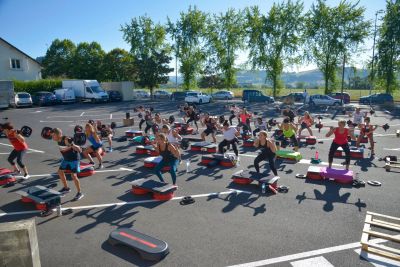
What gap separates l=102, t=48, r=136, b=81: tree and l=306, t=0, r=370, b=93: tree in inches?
1218

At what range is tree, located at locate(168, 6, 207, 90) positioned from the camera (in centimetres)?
5203

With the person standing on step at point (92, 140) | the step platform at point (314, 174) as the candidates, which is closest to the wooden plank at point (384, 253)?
the step platform at point (314, 174)

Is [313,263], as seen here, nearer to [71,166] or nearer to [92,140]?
[71,166]

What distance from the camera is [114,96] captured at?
143ft

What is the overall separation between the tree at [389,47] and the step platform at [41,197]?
45.2 meters

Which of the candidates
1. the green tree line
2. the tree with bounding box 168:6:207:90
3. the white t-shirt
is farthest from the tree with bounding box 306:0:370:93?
the white t-shirt

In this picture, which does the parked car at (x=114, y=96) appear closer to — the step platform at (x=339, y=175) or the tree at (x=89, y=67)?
the tree at (x=89, y=67)

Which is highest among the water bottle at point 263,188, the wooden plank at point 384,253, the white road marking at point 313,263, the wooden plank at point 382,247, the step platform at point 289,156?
the step platform at point 289,156

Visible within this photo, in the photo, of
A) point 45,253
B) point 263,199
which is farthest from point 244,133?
Answer: point 45,253

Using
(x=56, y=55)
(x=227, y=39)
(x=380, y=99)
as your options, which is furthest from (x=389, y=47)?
(x=56, y=55)

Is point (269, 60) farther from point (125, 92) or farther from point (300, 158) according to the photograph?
point (300, 158)

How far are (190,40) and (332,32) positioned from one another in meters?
21.9

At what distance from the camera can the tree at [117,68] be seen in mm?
57500

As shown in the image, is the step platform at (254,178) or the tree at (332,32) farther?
Result: the tree at (332,32)
